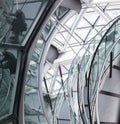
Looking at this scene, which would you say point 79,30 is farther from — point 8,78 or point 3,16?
point 3,16

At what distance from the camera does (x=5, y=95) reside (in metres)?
5.89

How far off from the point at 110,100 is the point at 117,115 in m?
0.72

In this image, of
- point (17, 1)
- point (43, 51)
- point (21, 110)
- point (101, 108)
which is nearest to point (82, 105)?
point (101, 108)

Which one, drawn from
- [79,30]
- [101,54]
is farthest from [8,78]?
[79,30]

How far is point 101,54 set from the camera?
35.5 ft

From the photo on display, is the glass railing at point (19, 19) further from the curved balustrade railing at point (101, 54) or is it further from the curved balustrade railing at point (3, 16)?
the curved balustrade railing at point (101, 54)

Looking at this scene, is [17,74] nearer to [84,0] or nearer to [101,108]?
[101,108]

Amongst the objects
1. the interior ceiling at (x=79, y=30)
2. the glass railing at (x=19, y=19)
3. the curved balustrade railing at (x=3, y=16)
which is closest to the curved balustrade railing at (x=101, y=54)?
the glass railing at (x=19, y=19)

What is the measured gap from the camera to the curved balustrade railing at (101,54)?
10522 mm

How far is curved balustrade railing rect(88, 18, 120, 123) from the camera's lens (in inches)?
414

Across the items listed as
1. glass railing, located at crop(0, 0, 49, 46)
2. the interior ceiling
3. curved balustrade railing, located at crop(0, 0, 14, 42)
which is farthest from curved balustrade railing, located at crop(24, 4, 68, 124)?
the interior ceiling

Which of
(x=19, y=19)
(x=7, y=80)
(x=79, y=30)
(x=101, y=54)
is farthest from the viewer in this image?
(x=79, y=30)

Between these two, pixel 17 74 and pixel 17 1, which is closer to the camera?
pixel 17 1

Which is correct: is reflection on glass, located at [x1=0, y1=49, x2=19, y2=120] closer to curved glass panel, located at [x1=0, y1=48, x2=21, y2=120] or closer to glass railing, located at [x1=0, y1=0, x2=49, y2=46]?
curved glass panel, located at [x1=0, y1=48, x2=21, y2=120]
